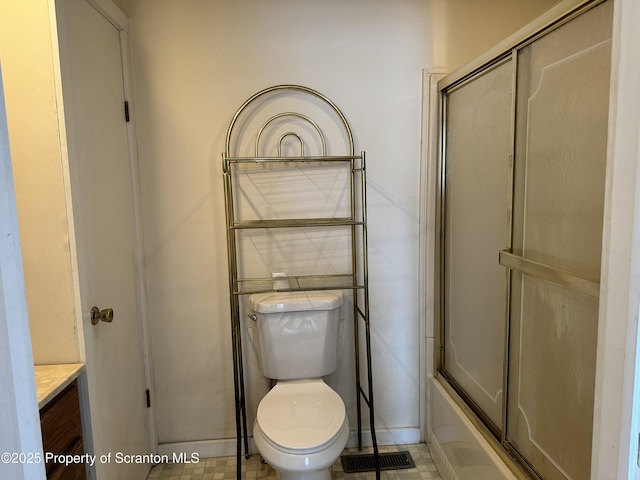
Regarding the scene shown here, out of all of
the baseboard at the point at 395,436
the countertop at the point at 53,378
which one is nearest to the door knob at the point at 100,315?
Answer: the countertop at the point at 53,378

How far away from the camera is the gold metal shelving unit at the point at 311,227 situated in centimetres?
179

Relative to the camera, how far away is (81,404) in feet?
4.47

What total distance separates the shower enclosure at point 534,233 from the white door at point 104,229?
4.64 feet

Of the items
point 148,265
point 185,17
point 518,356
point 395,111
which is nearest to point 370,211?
point 395,111

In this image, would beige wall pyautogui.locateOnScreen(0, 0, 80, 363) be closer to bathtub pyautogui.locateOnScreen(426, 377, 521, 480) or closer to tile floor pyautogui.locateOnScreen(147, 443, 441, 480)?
tile floor pyautogui.locateOnScreen(147, 443, 441, 480)

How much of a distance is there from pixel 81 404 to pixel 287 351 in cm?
80

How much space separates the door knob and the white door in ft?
0.08

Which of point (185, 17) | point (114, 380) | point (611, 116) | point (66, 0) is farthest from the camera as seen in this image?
point (185, 17)

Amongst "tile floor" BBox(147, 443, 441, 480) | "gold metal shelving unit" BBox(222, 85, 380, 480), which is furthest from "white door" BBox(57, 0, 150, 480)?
"gold metal shelving unit" BBox(222, 85, 380, 480)

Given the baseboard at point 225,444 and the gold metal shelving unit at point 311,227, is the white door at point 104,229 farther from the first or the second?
the gold metal shelving unit at point 311,227

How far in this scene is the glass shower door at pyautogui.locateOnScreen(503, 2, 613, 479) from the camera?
1.01m

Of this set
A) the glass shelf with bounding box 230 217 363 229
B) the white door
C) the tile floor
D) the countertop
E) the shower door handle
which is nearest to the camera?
the shower door handle

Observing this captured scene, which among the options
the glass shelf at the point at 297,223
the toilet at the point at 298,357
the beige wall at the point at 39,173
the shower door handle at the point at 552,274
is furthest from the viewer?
the glass shelf at the point at 297,223

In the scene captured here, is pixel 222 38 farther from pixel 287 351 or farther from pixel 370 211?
pixel 287 351
